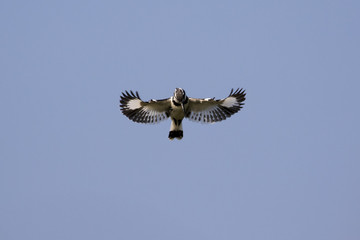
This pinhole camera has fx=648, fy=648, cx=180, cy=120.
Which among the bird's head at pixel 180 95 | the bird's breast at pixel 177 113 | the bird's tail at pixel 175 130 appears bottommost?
the bird's tail at pixel 175 130

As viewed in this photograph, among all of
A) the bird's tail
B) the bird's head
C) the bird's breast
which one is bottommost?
the bird's tail

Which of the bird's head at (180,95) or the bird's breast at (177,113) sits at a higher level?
the bird's head at (180,95)

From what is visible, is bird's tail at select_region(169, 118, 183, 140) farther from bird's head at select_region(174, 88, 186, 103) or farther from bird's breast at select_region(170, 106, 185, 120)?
bird's head at select_region(174, 88, 186, 103)

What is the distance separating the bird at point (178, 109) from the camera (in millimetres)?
24344

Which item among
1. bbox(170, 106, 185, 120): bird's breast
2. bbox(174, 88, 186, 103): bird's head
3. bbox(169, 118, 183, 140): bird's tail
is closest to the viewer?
bbox(174, 88, 186, 103): bird's head

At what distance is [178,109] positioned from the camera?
79.6 feet

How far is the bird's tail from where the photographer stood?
24.5 m

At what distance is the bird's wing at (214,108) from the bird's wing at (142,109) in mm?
969

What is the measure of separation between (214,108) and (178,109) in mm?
1524

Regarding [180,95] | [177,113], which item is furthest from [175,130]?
[180,95]

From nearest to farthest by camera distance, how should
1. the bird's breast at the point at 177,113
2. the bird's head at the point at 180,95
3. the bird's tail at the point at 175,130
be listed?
the bird's head at the point at 180,95
the bird's breast at the point at 177,113
the bird's tail at the point at 175,130

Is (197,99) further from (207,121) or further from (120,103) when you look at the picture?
(120,103)

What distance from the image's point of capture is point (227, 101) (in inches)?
967

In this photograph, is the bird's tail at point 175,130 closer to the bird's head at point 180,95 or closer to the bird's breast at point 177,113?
the bird's breast at point 177,113
